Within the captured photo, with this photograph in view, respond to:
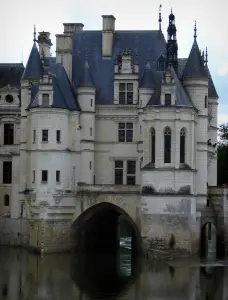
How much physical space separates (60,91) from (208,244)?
1799 cm

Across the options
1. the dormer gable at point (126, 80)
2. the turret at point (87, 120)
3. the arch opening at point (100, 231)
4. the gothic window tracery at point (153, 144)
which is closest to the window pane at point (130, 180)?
the arch opening at point (100, 231)

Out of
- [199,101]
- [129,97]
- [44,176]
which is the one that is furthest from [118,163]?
[199,101]

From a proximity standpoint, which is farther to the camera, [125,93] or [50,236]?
[125,93]

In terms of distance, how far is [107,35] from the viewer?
62.1 metres

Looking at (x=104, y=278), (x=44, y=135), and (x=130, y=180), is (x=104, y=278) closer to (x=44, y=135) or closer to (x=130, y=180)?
(x=44, y=135)

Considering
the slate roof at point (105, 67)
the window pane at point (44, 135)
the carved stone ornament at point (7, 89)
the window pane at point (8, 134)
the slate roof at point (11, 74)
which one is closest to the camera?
the window pane at point (44, 135)

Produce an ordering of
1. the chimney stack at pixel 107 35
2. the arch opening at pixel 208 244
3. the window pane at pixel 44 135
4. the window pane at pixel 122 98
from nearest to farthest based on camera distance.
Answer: the window pane at pixel 44 135 → the arch opening at pixel 208 244 → the window pane at pixel 122 98 → the chimney stack at pixel 107 35

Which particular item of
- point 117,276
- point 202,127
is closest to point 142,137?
point 202,127

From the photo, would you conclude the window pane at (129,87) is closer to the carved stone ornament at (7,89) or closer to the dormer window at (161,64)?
the dormer window at (161,64)

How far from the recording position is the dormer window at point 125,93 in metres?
59.6

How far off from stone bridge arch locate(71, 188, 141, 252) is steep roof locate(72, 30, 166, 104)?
23.1 feet

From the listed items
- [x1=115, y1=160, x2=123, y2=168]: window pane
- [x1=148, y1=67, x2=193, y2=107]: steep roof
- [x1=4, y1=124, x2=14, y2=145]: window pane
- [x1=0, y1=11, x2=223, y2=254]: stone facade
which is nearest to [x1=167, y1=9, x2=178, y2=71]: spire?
[x1=0, y1=11, x2=223, y2=254]: stone facade

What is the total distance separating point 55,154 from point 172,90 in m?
8.56

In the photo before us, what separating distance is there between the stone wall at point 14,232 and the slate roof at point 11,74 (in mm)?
9747
